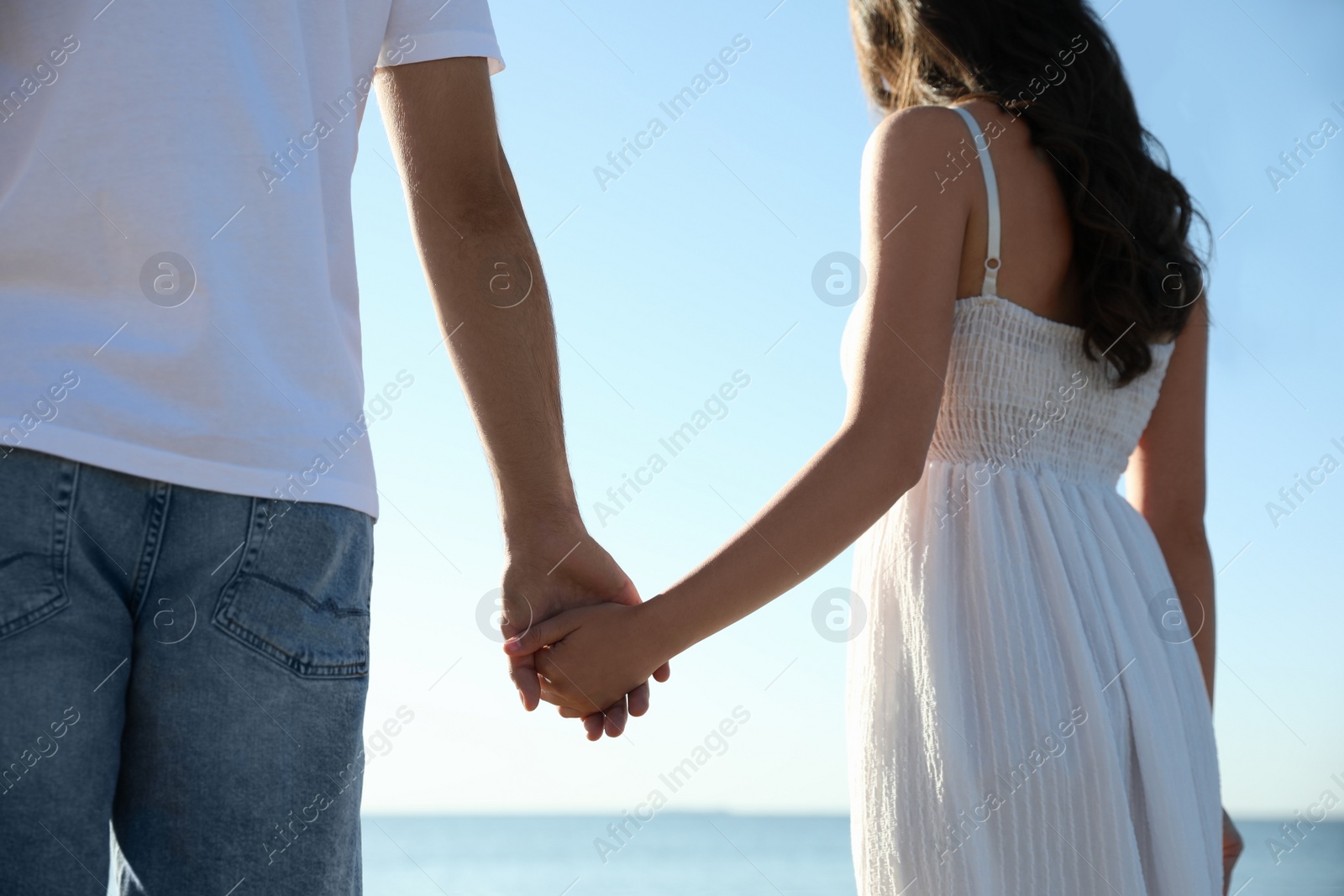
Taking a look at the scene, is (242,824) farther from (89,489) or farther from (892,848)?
(892,848)

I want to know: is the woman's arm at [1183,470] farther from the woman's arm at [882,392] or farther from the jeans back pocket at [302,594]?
the jeans back pocket at [302,594]

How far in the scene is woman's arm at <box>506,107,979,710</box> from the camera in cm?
190

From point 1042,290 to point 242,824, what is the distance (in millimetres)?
1526

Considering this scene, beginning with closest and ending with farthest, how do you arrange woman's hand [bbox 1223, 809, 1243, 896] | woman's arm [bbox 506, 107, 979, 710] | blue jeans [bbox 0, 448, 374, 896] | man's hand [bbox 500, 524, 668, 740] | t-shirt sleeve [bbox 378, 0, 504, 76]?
blue jeans [bbox 0, 448, 374, 896], t-shirt sleeve [bbox 378, 0, 504, 76], woman's arm [bbox 506, 107, 979, 710], man's hand [bbox 500, 524, 668, 740], woman's hand [bbox 1223, 809, 1243, 896]

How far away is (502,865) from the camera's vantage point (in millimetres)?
35781

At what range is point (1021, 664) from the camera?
1.84 meters

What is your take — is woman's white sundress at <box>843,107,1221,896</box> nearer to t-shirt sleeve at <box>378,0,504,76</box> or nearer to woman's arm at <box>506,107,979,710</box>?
woman's arm at <box>506,107,979,710</box>

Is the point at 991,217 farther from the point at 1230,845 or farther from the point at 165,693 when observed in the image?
the point at 165,693

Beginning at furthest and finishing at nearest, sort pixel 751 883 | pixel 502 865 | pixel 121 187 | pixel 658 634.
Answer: pixel 502 865 → pixel 751 883 → pixel 658 634 → pixel 121 187

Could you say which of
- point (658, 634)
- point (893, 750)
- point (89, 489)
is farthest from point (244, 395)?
point (893, 750)

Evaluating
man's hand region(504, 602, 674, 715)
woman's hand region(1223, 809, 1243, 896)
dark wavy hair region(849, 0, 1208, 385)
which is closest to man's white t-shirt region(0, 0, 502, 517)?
man's hand region(504, 602, 674, 715)

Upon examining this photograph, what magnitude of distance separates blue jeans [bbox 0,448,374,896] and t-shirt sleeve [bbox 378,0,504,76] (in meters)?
0.74

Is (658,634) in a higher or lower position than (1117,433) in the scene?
lower

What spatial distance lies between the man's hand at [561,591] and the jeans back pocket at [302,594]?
0.76 m
